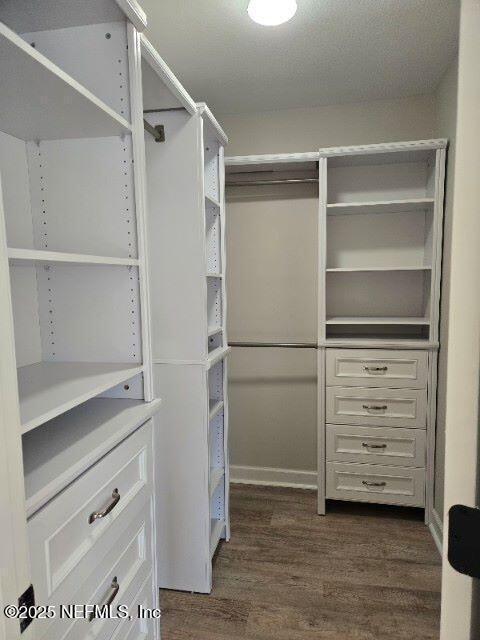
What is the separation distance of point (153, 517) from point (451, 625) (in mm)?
979

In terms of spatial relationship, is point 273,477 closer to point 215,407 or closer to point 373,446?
point 373,446

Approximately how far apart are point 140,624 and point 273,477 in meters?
1.88

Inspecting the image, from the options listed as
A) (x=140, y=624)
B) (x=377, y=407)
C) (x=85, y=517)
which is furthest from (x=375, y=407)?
(x=85, y=517)

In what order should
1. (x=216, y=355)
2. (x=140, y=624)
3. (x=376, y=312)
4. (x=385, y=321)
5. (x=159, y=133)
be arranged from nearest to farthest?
1. (x=140, y=624)
2. (x=159, y=133)
3. (x=216, y=355)
4. (x=385, y=321)
5. (x=376, y=312)

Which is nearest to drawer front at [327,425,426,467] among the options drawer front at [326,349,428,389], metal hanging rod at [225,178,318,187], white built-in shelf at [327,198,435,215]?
drawer front at [326,349,428,389]

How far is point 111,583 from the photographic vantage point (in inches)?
42.4

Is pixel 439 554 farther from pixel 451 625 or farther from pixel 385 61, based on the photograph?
pixel 385 61

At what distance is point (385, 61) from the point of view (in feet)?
7.20

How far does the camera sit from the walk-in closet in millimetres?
810

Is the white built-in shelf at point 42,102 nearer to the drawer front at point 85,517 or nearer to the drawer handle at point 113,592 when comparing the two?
the drawer front at point 85,517

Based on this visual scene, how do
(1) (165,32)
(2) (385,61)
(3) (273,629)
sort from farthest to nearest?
(2) (385,61), (1) (165,32), (3) (273,629)

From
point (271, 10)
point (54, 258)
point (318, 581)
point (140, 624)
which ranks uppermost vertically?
point (271, 10)

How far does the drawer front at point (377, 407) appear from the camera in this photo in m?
2.42

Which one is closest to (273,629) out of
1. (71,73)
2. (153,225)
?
(153,225)
